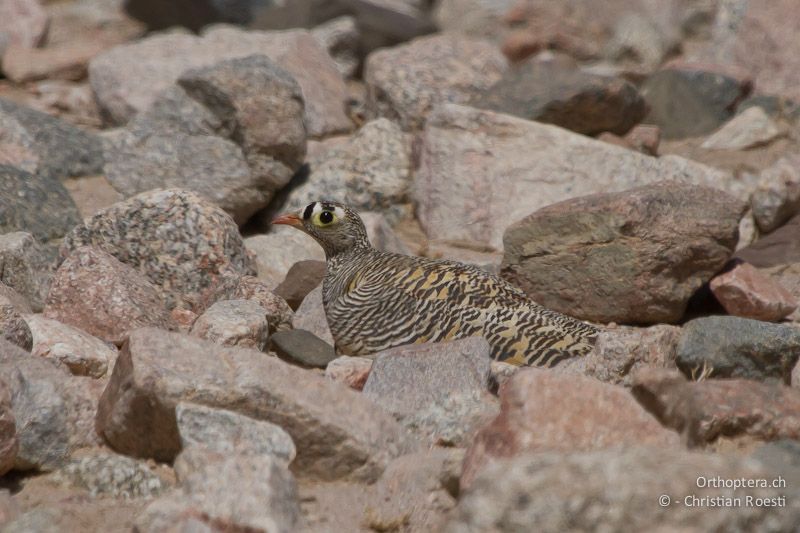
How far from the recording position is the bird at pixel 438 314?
6.81m

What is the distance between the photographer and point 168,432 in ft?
17.4

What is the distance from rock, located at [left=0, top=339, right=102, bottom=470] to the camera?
531cm

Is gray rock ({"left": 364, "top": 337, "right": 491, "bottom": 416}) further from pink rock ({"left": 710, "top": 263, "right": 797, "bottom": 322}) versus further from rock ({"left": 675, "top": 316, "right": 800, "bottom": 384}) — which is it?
pink rock ({"left": 710, "top": 263, "right": 797, "bottom": 322})

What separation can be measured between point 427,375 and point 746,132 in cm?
675

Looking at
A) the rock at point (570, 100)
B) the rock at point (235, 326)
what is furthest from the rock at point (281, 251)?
the rock at point (570, 100)

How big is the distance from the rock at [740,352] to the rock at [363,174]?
4717mm

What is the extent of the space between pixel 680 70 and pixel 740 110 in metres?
0.87

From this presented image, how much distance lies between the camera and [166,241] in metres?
8.05

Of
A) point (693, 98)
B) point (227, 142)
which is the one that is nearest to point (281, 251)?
point (227, 142)

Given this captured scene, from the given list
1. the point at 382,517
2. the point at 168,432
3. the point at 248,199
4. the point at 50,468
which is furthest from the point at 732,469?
the point at 248,199

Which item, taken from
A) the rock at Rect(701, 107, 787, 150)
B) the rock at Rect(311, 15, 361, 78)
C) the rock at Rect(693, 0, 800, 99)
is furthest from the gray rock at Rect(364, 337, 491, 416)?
the rock at Rect(311, 15, 361, 78)

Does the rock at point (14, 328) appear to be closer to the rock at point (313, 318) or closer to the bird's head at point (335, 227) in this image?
the rock at point (313, 318)

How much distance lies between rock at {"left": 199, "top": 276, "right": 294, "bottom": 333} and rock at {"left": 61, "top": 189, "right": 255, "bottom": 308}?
7 cm

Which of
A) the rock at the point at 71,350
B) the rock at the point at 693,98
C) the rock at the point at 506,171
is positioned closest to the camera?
the rock at the point at 71,350
